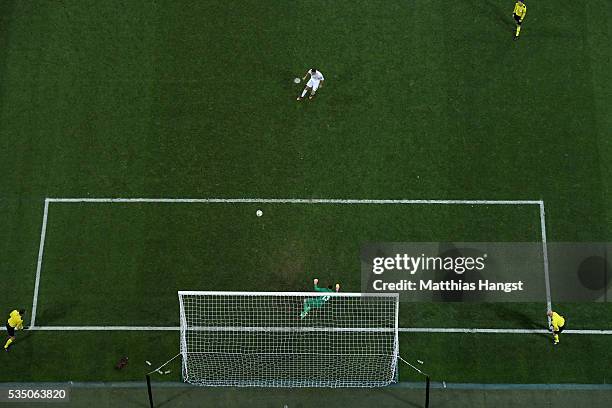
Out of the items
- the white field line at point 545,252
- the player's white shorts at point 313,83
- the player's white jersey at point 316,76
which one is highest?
the player's white jersey at point 316,76

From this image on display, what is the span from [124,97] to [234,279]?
6.94 metres

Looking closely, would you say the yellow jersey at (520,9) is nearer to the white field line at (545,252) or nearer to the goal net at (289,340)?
the white field line at (545,252)

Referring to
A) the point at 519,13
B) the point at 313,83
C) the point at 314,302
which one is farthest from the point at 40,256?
the point at 519,13

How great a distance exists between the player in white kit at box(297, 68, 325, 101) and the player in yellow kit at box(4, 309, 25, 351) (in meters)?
10.4

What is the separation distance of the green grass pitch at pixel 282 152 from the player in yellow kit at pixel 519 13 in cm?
35

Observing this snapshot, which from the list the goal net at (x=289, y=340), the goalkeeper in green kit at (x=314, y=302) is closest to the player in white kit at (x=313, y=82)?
the goalkeeper in green kit at (x=314, y=302)

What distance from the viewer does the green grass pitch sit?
21.5m

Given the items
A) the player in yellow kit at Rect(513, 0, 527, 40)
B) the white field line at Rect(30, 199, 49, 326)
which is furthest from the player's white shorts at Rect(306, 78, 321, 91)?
the white field line at Rect(30, 199, 49, 326)

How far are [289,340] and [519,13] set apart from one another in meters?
12.7

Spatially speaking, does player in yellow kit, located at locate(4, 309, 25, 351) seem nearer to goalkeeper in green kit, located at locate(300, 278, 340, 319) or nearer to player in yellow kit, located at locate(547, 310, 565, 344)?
goalkeeper in green kit, located at locate(300, 278, 340, 319)

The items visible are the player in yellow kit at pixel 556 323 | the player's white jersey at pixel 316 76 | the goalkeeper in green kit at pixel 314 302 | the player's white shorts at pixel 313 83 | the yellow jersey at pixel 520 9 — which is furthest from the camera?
the yellow jersey at pixel 520 9

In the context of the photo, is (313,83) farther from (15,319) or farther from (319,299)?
(15,319)

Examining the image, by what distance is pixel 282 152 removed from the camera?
23609mm

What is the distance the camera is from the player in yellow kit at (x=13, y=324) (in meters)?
20.6
